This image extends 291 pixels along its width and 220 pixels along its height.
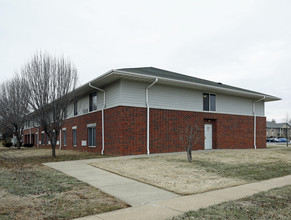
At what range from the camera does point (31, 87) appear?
15.2 metres

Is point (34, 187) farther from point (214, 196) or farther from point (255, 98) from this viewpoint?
point (255, 98)

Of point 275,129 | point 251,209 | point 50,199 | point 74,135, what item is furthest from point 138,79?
point 275,129

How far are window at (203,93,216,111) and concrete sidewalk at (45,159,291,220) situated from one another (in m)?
11.5

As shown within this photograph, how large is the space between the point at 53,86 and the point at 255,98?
58.0ft

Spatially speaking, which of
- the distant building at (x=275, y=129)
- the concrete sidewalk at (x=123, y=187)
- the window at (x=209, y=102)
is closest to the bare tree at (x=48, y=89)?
the concrete sidewalk at (x=123, y=187)

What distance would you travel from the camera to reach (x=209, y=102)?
20.5 m

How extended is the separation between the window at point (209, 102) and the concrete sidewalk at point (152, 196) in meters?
11.5

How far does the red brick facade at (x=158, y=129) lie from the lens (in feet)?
51.5

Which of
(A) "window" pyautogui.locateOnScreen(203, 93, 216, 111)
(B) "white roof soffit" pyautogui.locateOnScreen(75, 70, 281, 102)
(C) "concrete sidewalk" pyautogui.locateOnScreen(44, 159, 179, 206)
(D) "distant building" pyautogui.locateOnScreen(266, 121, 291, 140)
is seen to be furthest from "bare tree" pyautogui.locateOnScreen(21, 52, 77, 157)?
(D) "distant building" pyautogui.locateOnScreen(266, 121, 291, 140)

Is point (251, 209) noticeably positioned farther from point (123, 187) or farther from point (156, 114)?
point (156, 114)

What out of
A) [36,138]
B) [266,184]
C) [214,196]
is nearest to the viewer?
[214,196]

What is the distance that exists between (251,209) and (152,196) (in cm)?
227

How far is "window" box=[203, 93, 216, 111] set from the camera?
20234 mm

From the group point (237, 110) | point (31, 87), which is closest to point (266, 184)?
point (31, 87)
